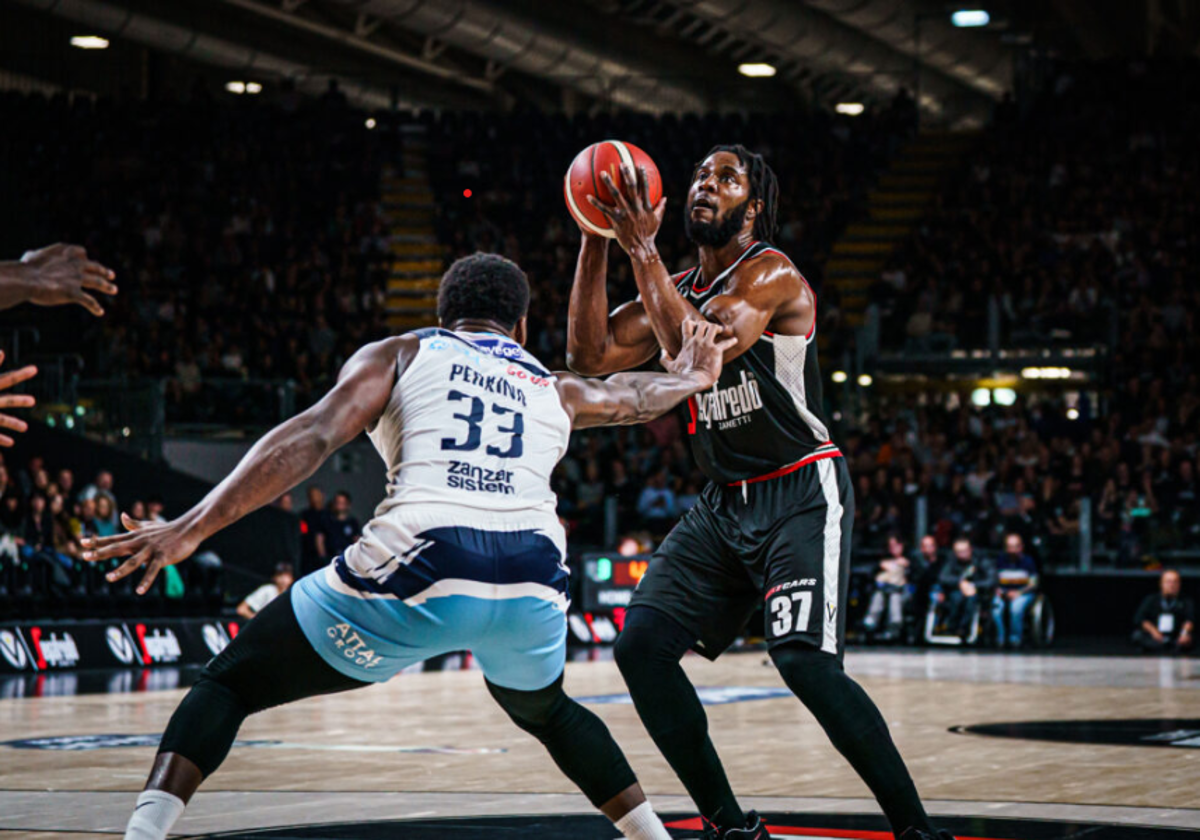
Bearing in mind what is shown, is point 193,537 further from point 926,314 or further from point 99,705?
point 926,314

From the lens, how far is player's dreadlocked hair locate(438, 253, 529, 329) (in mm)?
4895

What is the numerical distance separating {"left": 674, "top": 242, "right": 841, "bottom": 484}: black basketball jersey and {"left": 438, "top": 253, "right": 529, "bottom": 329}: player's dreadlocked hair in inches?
39.7

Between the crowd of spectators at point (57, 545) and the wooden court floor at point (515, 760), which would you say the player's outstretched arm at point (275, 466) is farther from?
the crowd of spectators at point (57, 545)

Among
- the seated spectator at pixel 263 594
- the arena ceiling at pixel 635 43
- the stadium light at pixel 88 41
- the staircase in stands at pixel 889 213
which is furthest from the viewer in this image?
the arena ceiling at pixel 635 43

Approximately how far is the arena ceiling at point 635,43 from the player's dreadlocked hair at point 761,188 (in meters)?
21.3

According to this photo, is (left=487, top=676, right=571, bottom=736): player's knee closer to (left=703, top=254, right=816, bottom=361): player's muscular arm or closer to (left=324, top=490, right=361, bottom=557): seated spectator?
(left=703, top=254, right=816, bottom=361): player's muscular arm

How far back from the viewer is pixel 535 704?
4715mm

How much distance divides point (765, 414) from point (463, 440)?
4.59ft

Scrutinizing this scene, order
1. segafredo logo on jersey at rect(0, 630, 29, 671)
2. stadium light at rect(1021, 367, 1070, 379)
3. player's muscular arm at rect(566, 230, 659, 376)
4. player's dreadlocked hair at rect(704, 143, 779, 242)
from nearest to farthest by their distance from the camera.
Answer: player's muscular arm at rect(566, 230, 659, 376) → player's dreadlocked hair at rect(704, 143, 779, 242) → segafredo logo on jersey at rect(0, 630, 29, 671) → stadium light at rect(1021, 367, 1070, 379)

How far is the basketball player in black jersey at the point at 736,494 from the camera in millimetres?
5328

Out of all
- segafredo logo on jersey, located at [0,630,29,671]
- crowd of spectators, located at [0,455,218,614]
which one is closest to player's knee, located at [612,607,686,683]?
crowd of spectators, located at [0,455,218,614]

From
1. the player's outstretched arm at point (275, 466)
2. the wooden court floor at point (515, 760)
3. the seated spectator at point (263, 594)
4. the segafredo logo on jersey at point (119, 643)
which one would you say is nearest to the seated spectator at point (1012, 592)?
the wooden court floor at point (515, 760)

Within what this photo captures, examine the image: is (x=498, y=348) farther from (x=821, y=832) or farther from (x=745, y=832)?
(x=821, y=832)

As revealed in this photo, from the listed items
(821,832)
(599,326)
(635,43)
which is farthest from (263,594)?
(635,43)
